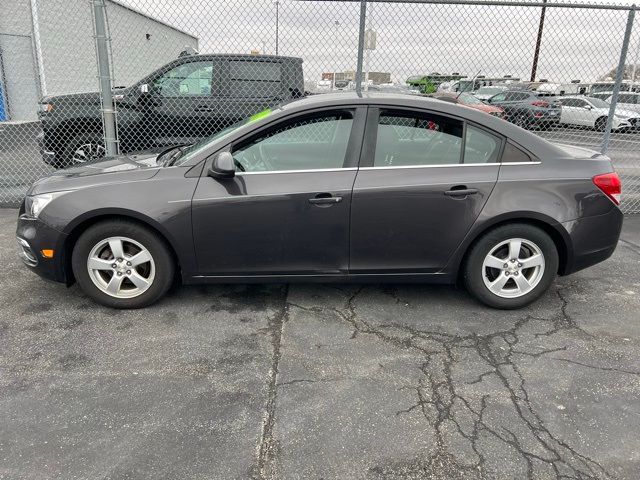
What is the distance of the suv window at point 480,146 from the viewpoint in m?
3.65

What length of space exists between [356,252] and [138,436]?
1.87 meters

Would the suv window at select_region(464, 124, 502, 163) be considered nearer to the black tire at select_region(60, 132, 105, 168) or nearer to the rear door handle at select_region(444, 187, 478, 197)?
the rear door handle at select_region(444, 187, 478, 197)

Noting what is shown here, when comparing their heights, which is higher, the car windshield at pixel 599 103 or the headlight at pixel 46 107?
the car windshield at pixel 599 103

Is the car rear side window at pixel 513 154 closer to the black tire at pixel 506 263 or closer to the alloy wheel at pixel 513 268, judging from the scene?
the black tire at pixel 506 263

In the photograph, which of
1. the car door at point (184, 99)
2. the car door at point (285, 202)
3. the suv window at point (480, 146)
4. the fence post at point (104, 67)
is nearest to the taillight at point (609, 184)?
the suv window at point (480, 146)

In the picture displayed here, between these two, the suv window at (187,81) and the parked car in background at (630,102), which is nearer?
the suv window at (187,81)

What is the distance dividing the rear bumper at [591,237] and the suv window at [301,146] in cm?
178

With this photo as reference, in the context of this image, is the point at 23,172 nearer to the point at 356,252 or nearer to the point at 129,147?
the point at 129,147

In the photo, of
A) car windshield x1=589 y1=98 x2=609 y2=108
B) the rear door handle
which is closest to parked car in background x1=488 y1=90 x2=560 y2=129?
car windshield x1=589 y1=98 x2=609 y2=108

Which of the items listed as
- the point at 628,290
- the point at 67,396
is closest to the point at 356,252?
the point at 67,396

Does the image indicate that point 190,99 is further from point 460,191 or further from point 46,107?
point 460,191

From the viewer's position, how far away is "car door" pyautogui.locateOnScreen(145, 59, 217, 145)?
7000 mm

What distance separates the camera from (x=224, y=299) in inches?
156

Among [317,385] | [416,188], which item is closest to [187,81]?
[416,188]
